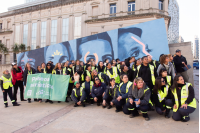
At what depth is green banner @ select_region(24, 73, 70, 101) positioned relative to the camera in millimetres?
5902

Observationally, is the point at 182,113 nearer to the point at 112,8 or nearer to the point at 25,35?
the point at 112,8

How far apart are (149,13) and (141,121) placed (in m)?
20.4

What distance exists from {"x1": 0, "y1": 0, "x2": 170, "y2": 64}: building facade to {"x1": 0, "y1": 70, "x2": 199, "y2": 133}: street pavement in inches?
793

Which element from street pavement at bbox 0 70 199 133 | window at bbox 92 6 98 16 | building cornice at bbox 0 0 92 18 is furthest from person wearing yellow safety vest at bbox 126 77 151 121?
building cornice at bbox 0 0 92 18

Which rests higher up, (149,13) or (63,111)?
(149,13)

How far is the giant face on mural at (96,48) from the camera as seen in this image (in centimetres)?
1127

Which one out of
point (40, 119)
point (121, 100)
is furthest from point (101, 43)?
point (40, 119)

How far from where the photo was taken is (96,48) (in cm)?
1183

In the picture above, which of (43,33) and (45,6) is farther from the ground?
(45,6)

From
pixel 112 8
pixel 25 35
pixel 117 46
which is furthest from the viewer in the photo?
pixel 25 35

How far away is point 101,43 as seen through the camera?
37.7 ft

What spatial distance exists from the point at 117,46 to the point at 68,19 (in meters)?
19.7

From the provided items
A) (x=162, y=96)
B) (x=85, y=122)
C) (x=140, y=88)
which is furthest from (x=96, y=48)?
(x=85, y=122)

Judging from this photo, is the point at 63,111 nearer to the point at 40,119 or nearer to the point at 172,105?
the point at 40,119
